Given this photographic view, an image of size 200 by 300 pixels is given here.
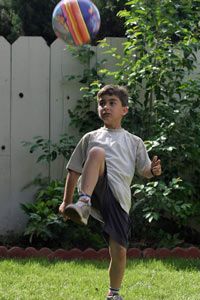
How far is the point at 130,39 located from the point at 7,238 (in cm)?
226

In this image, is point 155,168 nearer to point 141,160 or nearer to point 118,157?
point 141,160

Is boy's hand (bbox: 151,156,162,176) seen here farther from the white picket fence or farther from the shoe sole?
the white picket fence

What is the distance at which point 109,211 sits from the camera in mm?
3152

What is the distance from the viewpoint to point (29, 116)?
5.39 m

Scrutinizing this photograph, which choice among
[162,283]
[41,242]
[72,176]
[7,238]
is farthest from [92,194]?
[7,238]

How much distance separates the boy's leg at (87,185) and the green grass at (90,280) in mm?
703

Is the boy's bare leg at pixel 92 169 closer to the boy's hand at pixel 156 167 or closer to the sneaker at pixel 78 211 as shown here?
the sneaker at pixel 78 211

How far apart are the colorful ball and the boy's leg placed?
190 centimetres

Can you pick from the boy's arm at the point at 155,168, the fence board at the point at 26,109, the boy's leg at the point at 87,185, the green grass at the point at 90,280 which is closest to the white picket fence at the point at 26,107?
the fence board at the point at 26,109

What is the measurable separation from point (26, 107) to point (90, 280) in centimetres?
222

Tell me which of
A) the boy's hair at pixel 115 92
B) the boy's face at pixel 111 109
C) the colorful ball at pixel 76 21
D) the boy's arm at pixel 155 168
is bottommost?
the boy's arm at pixel 155 168

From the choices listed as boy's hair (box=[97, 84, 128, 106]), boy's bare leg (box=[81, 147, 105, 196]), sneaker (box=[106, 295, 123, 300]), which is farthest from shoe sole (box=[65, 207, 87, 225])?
boy's hair (box=[97, 84, 128, 106])

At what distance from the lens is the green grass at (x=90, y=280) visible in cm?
341

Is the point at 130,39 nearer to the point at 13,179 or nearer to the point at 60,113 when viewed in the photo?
the point at 60,113
